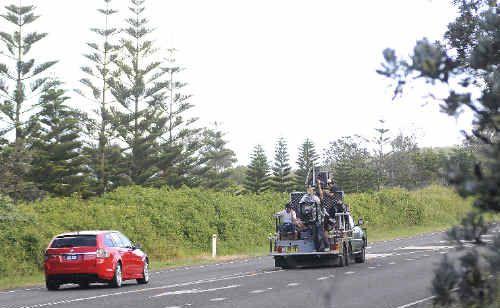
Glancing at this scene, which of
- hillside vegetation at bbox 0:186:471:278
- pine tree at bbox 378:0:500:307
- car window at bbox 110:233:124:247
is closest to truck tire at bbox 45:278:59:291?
car window at bbox 110:233:124:247

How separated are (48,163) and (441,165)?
57.1m

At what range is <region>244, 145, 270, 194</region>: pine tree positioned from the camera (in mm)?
88062

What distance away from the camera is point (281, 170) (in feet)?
292

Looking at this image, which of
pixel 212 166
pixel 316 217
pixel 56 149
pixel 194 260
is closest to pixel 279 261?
pixel 316 217

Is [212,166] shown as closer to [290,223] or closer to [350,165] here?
[350,165]

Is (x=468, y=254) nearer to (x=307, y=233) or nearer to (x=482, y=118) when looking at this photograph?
(x=482, y=118)

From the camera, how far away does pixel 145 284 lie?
2380cm

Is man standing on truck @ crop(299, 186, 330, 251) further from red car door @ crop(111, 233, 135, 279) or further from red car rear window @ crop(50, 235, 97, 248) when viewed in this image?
red car rear window @ crop(50, 235, 97, 248)

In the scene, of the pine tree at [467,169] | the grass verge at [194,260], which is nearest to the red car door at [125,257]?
the grass verge at [194,260]

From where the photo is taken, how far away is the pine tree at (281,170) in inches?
3472

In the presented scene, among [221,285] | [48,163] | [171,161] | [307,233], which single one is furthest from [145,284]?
[171,161]

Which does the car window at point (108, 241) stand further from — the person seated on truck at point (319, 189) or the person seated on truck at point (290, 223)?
the person seated on truck at point (319, 189)

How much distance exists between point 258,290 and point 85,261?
445 centimetres

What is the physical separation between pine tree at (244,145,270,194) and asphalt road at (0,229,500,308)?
193 ft
